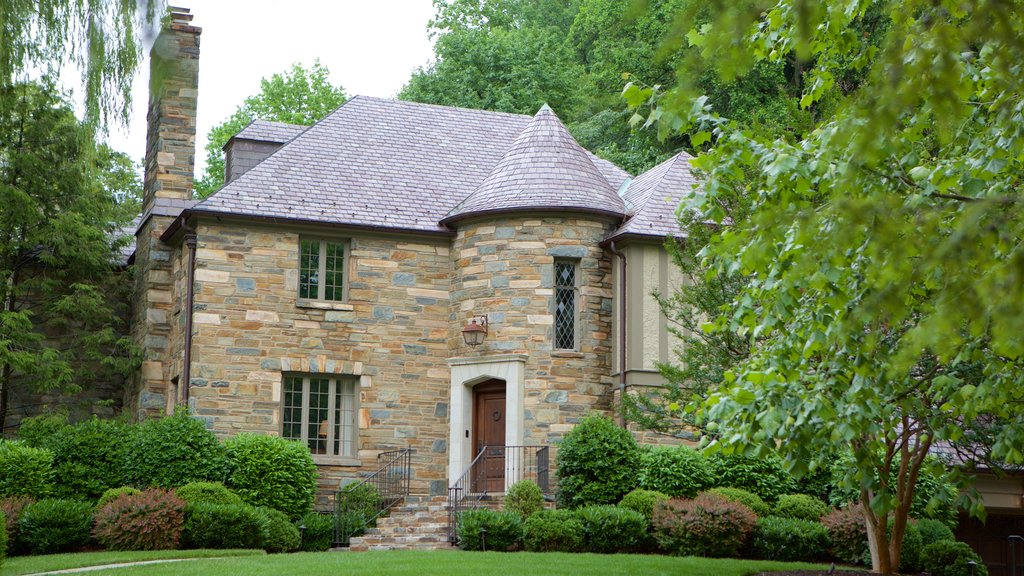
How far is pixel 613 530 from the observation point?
625 inches

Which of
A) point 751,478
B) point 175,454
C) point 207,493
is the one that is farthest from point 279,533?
point 751,478

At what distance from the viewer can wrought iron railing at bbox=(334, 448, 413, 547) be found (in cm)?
1792

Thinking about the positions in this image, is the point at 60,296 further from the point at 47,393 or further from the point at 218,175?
the point at 218,175

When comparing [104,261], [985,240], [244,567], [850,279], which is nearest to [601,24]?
[104,261]

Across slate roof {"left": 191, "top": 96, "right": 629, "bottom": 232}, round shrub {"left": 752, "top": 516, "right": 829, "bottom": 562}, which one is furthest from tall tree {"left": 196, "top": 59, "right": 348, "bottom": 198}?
round shrub {"left": 752, "top": 516, "right": 829, "bottom": 562}

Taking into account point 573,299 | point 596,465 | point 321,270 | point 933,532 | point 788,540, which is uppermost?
point 321,270

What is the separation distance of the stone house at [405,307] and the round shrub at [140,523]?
332 cm

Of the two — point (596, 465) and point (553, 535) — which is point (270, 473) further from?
point (596, 465)

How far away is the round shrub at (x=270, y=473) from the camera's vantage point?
699 inches

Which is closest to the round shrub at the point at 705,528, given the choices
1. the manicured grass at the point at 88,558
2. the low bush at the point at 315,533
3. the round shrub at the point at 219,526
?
the low bush at the point at 315,533

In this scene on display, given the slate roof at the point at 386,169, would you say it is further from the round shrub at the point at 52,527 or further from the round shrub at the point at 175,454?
the round shrub at the point at 52,527

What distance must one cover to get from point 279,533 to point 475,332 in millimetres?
4770

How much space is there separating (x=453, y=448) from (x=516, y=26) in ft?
82.6

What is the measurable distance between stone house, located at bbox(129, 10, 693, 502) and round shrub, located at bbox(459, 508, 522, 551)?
9.81 ft
